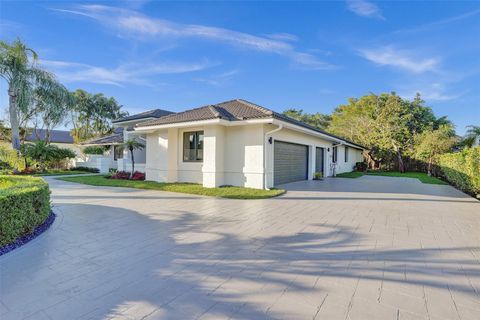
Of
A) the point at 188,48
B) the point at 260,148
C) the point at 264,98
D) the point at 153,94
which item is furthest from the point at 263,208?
the point at 264,98

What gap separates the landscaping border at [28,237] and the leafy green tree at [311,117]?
1625 inches

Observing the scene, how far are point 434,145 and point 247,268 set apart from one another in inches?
1077

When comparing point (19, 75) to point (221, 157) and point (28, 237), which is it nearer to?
point (221, 157)

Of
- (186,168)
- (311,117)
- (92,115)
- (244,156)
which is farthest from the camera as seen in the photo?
(311,117)

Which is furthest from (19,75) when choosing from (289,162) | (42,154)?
(289,162)

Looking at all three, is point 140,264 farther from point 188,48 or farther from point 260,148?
point 188,48

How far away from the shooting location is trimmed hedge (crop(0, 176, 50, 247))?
13.5ft

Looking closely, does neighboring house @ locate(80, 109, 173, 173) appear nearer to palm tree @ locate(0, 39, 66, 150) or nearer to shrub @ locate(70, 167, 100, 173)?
shrub @ locate(70, 167, 100, 173)

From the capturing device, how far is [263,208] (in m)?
7.59

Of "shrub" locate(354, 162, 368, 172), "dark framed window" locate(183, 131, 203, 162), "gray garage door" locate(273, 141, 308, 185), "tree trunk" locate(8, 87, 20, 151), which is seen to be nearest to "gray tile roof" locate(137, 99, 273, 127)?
"dark framed window" locate(183, 131, 203, 162)

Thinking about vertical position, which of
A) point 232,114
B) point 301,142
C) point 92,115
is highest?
point 92,115

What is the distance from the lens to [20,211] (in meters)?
4.48

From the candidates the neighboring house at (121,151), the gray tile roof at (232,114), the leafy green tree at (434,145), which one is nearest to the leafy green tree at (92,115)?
the neighboring house at (121,151)

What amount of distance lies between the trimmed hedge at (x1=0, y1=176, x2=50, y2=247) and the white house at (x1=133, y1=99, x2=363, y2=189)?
23.1 ft
